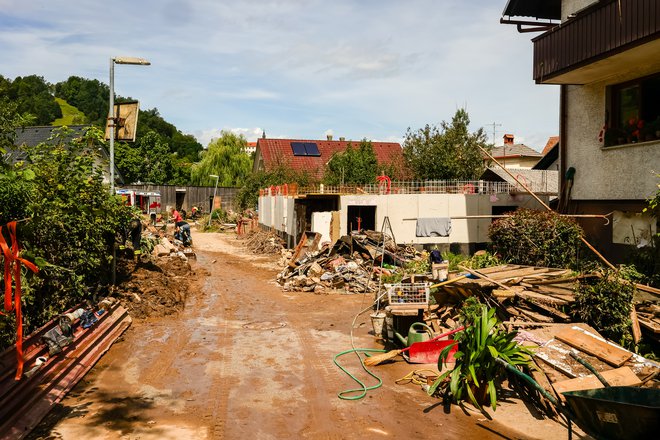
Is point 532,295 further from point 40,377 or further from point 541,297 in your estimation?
point 40,377

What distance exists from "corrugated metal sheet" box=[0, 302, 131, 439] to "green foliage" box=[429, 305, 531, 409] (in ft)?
17.5

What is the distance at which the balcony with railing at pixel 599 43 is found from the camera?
1041 centimetres

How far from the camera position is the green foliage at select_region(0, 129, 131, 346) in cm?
880

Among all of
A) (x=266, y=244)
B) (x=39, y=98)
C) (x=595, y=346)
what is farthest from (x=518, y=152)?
(x=39, y=98)

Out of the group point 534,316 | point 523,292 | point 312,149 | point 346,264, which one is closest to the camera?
point 534,316

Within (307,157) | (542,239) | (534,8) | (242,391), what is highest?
(534,8)

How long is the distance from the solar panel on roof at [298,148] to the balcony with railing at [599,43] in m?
37.2

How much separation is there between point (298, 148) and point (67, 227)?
1611 inches

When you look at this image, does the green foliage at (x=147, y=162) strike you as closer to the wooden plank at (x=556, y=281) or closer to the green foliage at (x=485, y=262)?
the green foliage at (x=485, y=262)

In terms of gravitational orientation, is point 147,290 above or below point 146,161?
below

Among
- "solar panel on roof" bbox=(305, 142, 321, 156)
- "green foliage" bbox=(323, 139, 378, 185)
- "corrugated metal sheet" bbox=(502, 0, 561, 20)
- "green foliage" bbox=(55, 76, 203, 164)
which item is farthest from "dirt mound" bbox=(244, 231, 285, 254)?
"green foliage" bbox=(55, 76, 203, 164)

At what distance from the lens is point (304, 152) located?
5028 centimetres

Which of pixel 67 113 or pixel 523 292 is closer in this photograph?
pixel 523 292

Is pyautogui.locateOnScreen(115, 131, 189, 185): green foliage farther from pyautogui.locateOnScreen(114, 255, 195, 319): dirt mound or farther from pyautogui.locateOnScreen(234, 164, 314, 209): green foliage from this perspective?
pyautogui.locateOnScreen(114, 255, 195, 319): dirt mound
